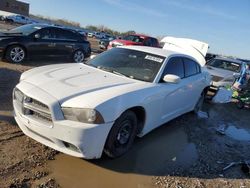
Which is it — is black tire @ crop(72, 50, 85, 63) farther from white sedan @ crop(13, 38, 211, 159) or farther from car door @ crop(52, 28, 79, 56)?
white sedan @ crop(13, 38, 211, 159)

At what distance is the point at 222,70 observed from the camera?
44.3 feet

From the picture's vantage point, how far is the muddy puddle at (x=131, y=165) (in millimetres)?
4195

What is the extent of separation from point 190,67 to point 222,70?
6.87 meters

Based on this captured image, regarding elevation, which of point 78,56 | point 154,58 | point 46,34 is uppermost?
point 154,58

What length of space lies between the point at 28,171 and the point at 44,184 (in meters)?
0.36

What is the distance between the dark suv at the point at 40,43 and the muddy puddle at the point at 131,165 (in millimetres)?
7050

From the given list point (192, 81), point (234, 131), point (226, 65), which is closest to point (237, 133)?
point (234, 131)

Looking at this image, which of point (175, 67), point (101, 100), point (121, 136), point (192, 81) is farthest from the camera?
point (192, 81)

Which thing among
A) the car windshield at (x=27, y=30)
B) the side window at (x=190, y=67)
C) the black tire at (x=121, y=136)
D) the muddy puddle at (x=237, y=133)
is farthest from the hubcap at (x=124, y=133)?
the car windshield at (x=27, y=30)

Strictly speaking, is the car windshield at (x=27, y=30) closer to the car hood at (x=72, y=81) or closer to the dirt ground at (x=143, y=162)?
the dirt ground at (x=143, y=162)

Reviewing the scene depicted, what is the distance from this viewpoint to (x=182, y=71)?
6.67 m

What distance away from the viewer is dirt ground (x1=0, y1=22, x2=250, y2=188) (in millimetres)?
4141

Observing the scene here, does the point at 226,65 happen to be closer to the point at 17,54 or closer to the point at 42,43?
the point at 42,43

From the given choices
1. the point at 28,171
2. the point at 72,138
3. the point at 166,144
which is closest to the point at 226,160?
the point at 166,144
